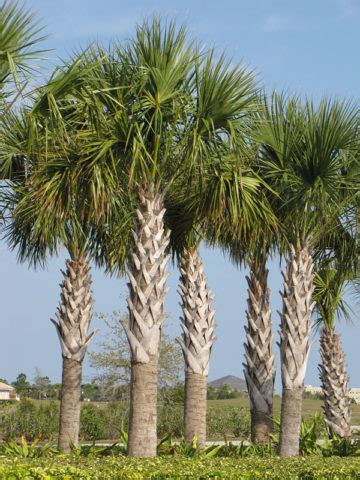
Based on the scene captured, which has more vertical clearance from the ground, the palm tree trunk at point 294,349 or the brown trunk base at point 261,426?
the palm tree trunk at point 294,349

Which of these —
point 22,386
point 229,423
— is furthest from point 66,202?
point 22,386

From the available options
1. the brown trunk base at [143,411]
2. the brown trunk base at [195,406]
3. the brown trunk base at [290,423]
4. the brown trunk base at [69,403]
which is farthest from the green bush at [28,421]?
the brown trunk base at [143,411]

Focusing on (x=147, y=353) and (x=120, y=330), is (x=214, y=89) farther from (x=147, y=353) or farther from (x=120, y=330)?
(x=120, y=330)

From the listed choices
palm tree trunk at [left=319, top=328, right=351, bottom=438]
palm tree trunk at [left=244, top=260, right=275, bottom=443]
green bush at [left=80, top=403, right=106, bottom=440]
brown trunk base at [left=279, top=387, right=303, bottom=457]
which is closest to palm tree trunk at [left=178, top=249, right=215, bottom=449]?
palm tree trunk at [left=244, top=260, right=275, bottom=443]

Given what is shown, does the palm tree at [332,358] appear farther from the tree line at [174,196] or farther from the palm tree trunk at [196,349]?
the palm tree trunk at [196,349]

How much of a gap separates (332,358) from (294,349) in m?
6.16

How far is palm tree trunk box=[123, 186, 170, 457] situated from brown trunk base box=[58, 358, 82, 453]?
165 inches

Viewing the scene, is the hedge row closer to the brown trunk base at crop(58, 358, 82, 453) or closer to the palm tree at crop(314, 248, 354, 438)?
the brown trunk base at crop(58, 358, 82, 453)

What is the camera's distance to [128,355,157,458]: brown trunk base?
12.0m

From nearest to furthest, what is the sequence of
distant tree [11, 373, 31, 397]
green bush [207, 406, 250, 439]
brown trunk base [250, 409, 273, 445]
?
brown trunk base [250, 409, 273, 445] < green bush [207, 406, 250, 439] < distant tree [11, 373, 31, 397]

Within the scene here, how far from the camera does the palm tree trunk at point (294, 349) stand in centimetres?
1490

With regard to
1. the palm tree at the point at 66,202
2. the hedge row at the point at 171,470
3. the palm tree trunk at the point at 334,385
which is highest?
the palm tree at the point at 66,202

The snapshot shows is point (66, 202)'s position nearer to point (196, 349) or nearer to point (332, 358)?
point (196, 349)

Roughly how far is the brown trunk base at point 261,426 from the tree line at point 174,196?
3 cm
